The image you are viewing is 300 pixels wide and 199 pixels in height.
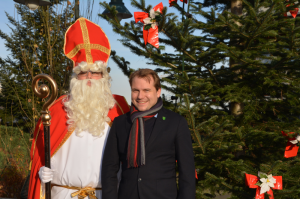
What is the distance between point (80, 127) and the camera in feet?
10.3

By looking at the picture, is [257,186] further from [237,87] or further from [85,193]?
[85,193]

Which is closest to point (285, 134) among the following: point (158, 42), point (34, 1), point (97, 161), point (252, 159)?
point (252, 159)

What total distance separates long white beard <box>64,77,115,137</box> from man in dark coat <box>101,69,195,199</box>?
0.60 meters

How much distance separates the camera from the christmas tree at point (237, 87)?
11.1 ft

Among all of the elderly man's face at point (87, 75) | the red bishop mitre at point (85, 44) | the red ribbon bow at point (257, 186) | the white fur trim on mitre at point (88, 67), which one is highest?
the red bishop mitre at point (85, 44)

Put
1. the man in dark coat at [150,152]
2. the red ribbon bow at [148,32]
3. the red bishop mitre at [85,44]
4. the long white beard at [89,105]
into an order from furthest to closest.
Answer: the red ribbon bow at [148,32]
the red bishop mitre at [85,44]
the long white beard at [89,105]
the man in dark coat at [150,152]

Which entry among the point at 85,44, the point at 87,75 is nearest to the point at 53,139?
the point at 87,75

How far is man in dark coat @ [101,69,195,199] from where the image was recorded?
2.44 m

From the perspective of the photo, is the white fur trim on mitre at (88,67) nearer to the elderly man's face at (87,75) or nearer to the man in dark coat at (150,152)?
the elderly man's face at (87,75)

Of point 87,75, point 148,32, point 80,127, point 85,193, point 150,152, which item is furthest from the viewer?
point 148,32

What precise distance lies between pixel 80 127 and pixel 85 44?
3.40ft

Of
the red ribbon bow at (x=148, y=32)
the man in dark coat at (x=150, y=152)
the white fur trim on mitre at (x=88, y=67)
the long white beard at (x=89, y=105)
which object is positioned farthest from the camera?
the red ribbon bow at (x=148, y=32)

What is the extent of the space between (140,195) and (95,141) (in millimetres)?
927

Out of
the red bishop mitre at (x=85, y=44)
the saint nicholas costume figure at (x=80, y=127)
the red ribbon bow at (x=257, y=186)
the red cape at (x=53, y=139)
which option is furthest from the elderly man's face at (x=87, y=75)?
the red ribbon bow at (x=257, y=186)
